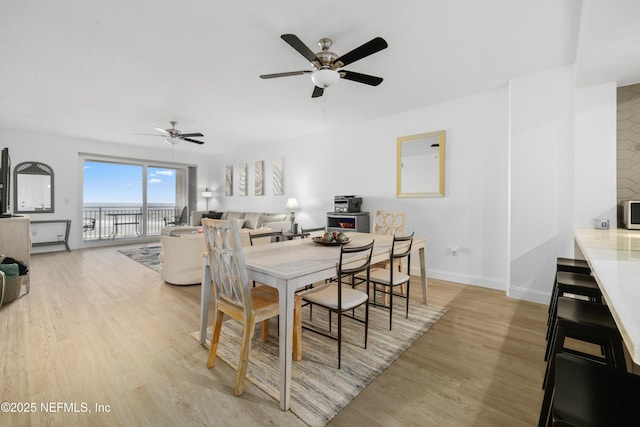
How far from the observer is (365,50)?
2.16 meters

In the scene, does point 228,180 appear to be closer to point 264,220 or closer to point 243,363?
point 264,220

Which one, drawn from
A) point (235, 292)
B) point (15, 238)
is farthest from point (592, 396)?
point (15, 238)

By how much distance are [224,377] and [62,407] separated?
2.86 feet

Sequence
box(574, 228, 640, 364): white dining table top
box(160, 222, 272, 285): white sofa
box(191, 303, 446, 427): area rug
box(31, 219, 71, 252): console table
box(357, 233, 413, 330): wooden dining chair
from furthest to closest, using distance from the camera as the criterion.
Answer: box(31, 219, 71, 252): console table
box(160, 222, 272, 285): white sofa
box(357, 233, 413, 330): wooden dining chair
box(191, 303, 446, 427): area rug
box(574, 228, 640, 364): white dining table top

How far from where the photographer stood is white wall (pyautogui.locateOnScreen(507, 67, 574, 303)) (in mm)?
3047

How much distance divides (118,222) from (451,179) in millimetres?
8550

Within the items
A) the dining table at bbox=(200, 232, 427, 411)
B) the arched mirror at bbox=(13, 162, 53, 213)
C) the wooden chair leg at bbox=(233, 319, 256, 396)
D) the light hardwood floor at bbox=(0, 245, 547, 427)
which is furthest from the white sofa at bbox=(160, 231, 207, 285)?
the arched mirror at bbox=(13, 162, 53, 213)

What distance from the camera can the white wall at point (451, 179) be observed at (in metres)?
3.65

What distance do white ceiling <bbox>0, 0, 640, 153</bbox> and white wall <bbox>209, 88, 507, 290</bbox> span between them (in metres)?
0.32

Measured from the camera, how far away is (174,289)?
12.1 ft

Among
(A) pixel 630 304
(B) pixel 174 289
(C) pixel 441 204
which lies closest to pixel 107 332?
(B) pixel 174 289

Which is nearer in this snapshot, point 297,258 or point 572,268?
point 297,258

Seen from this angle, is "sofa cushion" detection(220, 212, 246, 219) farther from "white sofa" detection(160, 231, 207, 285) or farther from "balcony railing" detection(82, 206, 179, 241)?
"white sofa" detection(160, 231, 207, 285)

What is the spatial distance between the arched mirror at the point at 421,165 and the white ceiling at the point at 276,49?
0.53 meters
